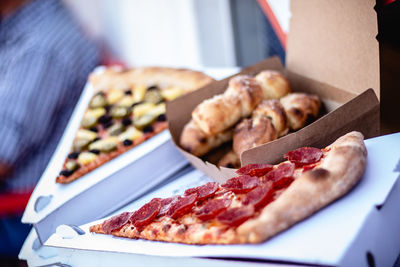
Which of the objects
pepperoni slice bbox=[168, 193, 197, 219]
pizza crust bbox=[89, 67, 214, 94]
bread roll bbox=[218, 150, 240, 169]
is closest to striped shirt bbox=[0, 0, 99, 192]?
pizza crust bbox=[89, 67, 214, 94]

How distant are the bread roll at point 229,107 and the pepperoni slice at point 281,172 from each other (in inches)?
23.0

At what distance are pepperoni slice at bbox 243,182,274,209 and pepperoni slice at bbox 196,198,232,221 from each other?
72 millimetres

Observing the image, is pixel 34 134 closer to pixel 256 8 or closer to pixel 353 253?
pixel 256 8

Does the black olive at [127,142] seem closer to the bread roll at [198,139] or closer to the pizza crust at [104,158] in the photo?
the pizza crust at [104,158]

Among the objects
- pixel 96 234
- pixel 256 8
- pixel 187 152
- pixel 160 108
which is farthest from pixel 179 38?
pixel 96 234

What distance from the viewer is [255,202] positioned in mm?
1044

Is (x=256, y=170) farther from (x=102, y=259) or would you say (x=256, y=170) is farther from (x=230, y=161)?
(x=102, y=259)

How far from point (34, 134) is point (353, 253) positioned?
2837 mm

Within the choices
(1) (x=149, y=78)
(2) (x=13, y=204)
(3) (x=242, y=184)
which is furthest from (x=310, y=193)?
(2) (x=13, y=204)

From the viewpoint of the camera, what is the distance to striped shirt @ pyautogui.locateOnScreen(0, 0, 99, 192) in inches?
119

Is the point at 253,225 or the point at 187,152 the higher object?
the point at 253,225

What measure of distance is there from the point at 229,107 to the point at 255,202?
765 mm

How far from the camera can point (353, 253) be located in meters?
0.85

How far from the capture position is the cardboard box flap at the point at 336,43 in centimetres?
145
